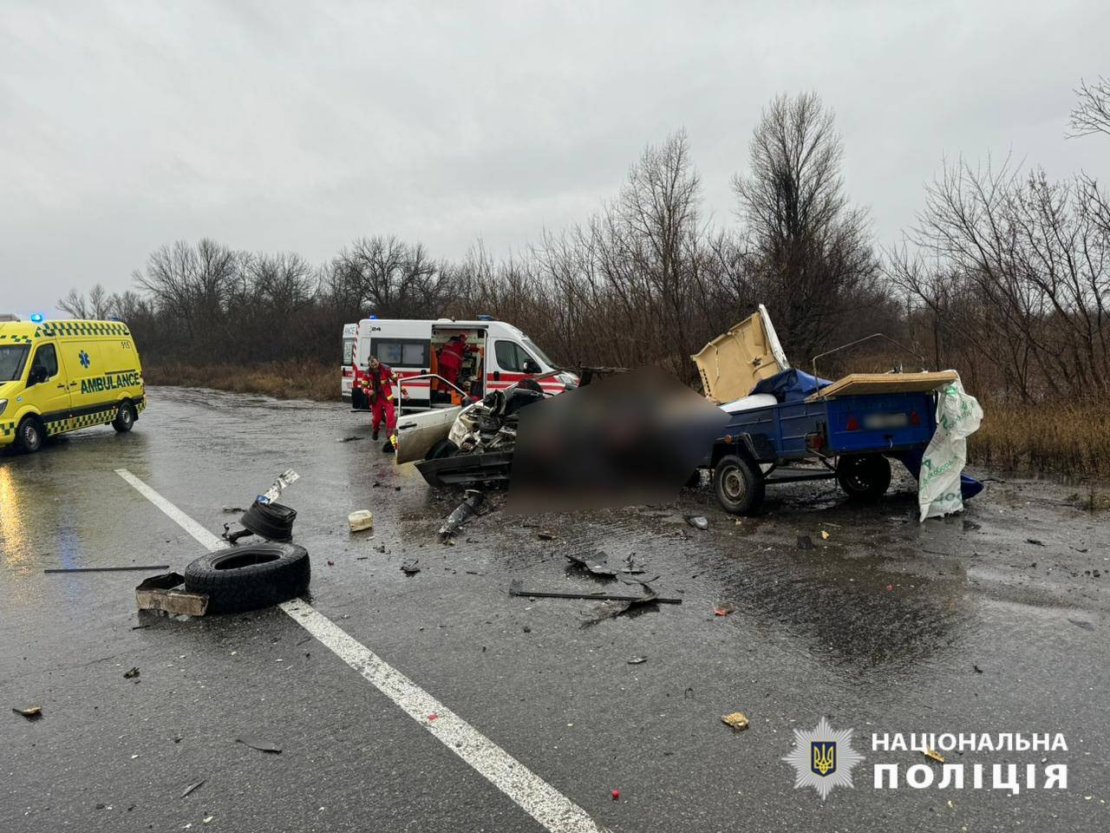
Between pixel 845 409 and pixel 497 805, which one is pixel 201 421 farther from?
pixel 497 805

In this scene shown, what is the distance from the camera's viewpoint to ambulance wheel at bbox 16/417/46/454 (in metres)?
13.2

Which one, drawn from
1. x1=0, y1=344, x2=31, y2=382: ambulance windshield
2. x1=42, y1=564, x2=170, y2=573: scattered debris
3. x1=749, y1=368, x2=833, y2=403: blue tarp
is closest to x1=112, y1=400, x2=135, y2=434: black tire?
x1=0, y1=344, x2=31, y2=382: ambulance windshield

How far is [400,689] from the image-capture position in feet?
12.3

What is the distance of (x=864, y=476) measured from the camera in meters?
8.50

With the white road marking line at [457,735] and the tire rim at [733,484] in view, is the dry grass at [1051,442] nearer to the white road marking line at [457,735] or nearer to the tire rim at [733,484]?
the tire rim at [733,484]

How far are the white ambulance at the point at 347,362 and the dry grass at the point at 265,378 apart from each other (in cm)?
491

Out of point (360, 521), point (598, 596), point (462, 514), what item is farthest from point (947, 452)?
point (360, 521)

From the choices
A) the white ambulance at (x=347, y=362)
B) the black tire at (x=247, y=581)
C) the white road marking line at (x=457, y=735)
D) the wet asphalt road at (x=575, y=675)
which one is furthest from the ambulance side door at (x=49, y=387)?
the white road marking line at (x=457, y=735)

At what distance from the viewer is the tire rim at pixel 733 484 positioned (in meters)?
7.69

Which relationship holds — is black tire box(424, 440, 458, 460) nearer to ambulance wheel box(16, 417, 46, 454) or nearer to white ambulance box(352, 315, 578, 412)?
white ambulance box(352, 315, 578, 412)

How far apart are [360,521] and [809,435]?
466 cm

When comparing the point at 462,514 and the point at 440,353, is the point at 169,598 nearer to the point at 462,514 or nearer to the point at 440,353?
the point at 462,514

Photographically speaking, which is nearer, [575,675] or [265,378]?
[575,675]

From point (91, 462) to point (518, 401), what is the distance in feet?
26.8
